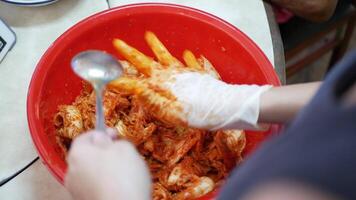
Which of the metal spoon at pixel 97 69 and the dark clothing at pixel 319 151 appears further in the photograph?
the metal spoon at pixel 97 69

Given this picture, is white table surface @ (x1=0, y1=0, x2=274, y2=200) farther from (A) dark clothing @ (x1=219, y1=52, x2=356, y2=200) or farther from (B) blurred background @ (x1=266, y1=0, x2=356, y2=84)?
(A) dark clothing @ (x1=219, y1=52, x2=356, y2=200)

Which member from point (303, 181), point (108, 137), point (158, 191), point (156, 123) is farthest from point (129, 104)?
point (303, 181)

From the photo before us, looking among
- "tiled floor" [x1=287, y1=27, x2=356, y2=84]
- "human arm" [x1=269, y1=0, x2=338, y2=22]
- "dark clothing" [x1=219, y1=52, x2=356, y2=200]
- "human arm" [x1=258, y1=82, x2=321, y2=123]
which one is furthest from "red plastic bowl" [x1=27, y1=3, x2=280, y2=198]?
"tiled floor" [x1=287, y1=27, x2=356, y2=84]

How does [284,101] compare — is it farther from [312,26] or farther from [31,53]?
[312,26]

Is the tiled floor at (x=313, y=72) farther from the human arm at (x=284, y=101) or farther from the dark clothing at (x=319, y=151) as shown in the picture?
the dark clothing at (x=319, y=151)

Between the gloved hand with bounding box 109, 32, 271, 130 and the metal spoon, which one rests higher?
the metal spoon

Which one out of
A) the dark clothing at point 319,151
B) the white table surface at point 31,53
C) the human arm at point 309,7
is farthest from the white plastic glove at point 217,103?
the human arm at point 309,7

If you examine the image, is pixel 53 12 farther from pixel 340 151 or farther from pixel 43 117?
pixel 340 151
